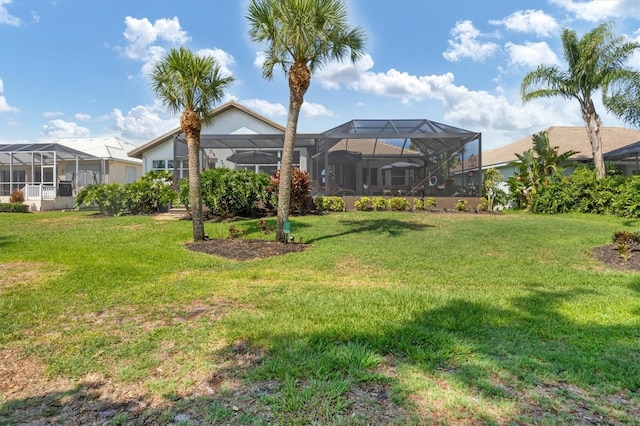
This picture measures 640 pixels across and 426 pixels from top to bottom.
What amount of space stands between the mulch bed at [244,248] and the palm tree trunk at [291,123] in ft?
1.64

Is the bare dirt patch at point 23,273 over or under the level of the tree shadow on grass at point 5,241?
under

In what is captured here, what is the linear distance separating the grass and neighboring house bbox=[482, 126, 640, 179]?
Result: 63.7 ft

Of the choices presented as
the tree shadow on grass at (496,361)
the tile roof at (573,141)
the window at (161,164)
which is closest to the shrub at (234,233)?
the tree shadow on grass at (496,361)

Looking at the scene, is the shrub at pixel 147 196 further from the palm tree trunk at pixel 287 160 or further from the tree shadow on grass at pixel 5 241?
the palm tree trunk at pixel 287 160

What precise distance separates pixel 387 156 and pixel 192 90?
38.9ft

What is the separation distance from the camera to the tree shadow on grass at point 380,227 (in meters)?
10.9

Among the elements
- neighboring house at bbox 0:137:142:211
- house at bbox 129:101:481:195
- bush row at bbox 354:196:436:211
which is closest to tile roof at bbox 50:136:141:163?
neighboring house at bbox 0:137:142:211

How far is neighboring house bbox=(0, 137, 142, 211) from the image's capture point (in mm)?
22094

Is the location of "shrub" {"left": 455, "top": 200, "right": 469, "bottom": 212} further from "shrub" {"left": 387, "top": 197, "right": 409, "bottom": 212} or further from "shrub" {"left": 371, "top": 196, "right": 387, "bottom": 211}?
"shrub" {"left": 371, "top": 196, "right": 387, "bottom": 211}

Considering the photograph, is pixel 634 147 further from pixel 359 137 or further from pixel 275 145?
pixel 275 145

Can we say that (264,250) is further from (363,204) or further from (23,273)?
(363,204)

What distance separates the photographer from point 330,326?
13.0ft

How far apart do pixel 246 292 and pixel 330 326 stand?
1851 mm

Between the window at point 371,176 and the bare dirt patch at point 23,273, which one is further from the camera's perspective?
the window at point 371,176
